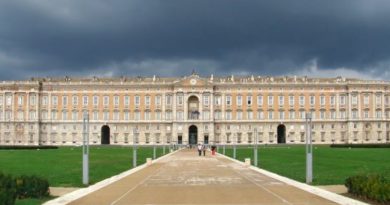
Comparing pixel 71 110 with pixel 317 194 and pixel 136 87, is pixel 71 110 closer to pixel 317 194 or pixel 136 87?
pixel 136 87

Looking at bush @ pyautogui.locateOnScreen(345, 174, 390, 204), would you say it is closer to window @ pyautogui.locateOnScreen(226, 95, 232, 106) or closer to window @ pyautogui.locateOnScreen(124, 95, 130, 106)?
window @ pyautogui.locateOnScreen(226, 95, 232, 106)

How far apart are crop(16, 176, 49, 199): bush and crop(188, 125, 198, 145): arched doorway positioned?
4341 inches

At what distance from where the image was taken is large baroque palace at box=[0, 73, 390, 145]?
128375mm

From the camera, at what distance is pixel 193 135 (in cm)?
13138

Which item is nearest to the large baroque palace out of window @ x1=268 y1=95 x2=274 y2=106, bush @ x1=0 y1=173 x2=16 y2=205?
window @ x1=268 y1=95 x2=274 y2=106

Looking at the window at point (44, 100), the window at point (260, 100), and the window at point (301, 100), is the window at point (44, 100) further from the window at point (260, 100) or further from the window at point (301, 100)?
the window at point (301, 100)

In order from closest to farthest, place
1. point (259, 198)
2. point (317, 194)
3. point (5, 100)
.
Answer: point (259, 198)
point (317, 194)
point (5, 100)

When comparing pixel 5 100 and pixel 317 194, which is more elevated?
pixel 5 100

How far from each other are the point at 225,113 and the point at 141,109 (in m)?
18.3

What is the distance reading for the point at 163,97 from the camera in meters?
130

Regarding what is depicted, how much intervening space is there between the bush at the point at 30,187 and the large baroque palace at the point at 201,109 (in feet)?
354

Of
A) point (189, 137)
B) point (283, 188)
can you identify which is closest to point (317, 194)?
point (283, 188)

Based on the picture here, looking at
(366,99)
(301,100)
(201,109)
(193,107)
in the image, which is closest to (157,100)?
(193,107)

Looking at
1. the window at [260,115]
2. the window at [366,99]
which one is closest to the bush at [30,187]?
the window at [260,115]
